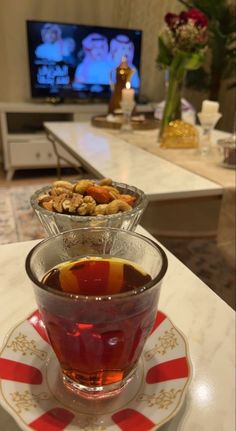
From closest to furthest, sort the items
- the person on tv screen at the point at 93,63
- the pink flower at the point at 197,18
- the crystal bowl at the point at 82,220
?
the crystal bowl at the point at 82,220
the pink flower at the point at 197,18
the person on tv screen at the point at 93,63

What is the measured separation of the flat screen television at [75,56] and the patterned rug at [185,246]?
1.11 m

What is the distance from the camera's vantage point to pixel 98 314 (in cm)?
31

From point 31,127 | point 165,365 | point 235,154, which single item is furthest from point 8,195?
point 165,365

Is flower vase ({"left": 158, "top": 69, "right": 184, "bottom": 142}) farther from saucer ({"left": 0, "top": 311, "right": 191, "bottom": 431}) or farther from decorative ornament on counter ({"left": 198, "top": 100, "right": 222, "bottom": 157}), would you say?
saucer ({"left": 0, "top": 311, "right": 191, "bottom": 431})

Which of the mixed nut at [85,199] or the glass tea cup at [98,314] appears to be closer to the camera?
the glass tea cup at [98,314]

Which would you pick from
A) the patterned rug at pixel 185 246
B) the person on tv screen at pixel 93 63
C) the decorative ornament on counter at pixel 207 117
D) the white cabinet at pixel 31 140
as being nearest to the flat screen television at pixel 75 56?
the person on tv screen at pixel 93 63

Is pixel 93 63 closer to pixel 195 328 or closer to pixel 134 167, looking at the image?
pixel 134 167

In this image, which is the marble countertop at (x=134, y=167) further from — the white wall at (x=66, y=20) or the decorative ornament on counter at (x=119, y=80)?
the white wall at (x=66, y=20)

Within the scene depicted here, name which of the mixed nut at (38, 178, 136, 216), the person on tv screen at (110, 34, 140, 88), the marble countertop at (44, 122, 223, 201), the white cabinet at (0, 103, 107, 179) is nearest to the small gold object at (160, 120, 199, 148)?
the marble countertop at (44, 122, 223, 201)

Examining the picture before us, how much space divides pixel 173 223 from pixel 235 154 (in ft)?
1.38

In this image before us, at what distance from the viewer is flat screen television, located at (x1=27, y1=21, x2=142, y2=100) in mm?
3066

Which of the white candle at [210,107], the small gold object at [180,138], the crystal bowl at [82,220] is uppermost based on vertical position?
the white candle at [210,107]

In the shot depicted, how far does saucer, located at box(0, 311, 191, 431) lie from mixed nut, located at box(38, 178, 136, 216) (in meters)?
0.17

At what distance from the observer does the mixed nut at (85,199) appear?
1.66ft
